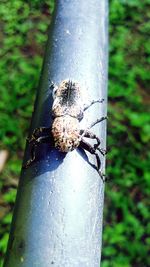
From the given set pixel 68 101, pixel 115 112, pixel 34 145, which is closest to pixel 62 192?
pixel 34 145

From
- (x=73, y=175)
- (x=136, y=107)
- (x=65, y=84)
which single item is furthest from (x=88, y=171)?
(x=136, y=107)

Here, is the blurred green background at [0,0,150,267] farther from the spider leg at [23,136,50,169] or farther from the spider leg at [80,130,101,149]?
the spider leg at [80,130,101,149]

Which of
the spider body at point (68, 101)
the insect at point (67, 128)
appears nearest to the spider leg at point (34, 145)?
the insect at point (67, 128)

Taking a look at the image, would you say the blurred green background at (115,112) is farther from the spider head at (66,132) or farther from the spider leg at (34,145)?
the spider leg at (34,145)

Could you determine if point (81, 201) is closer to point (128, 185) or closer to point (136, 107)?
point (128, 185)

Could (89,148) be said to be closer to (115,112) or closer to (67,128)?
(67,128)

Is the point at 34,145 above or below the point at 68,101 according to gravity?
below
